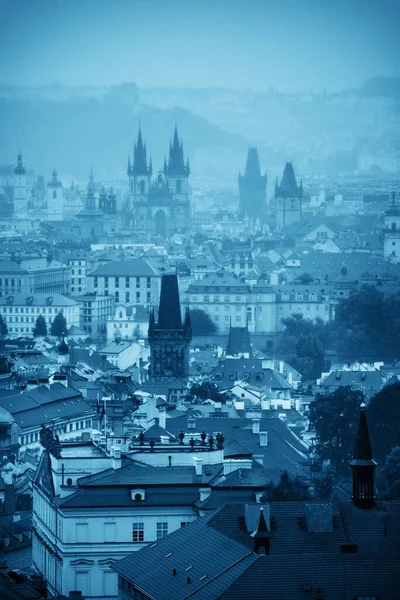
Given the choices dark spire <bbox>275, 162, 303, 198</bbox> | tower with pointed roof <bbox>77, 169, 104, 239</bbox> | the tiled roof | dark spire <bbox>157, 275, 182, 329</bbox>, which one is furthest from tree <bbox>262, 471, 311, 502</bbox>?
dark spire <bbox>275, 162, 303, 198</bbox>

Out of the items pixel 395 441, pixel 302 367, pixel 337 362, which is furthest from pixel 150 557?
pixel 337 362

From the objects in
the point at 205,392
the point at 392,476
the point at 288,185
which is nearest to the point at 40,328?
the point at 205,392

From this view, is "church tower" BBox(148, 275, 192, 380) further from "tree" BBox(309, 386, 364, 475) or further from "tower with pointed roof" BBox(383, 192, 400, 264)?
"tower with pointed roof" BBox(383, 192, 400, 264)

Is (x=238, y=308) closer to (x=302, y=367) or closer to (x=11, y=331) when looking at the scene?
(x=11, y=331)

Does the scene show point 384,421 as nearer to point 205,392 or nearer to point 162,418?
point 162,418

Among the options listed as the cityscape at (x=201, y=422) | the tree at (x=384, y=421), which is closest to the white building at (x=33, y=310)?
the cityscape at (x=201, y=422)

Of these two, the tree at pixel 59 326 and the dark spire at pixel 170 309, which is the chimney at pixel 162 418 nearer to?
the dark spire at pixel 170 309
